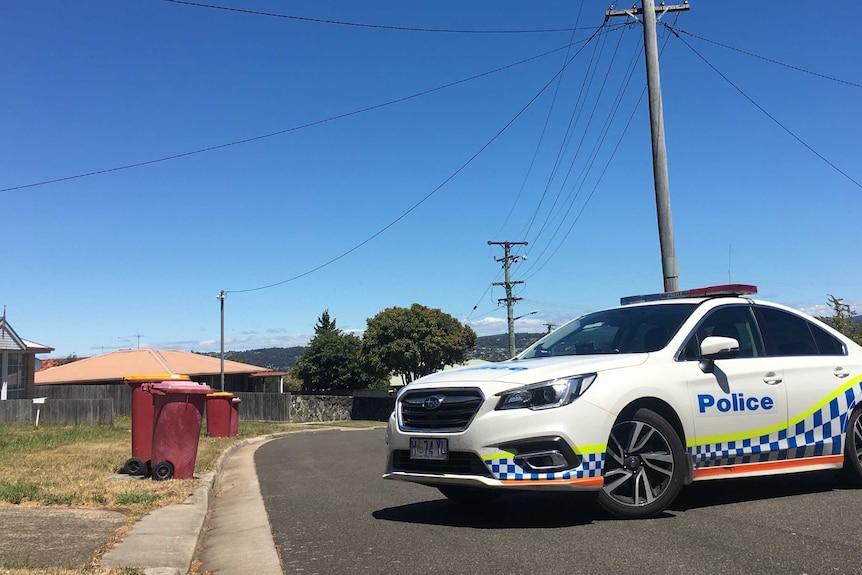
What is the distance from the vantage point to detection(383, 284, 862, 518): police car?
206 inches

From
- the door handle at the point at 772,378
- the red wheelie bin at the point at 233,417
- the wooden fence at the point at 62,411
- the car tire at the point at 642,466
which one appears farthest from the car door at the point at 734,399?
the wooden fence at the point at 62,411

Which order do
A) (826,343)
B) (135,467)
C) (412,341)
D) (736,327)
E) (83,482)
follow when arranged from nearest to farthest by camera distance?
(736,327) → (826,343) → (83,482) → (135,467) → (412,341)

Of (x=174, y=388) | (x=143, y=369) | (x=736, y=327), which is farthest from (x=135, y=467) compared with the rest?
(x=143, y=369)

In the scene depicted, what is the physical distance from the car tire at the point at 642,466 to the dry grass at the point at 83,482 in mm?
3236

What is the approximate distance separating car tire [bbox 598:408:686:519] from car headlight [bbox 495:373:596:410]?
0.43m

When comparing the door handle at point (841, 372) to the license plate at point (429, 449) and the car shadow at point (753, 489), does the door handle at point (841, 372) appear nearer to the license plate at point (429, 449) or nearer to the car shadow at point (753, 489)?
the car shadow at point (753, 489)

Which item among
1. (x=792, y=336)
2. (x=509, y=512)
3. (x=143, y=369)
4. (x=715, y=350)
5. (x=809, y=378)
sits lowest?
(x=509, y=512)

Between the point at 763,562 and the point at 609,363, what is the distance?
174cm

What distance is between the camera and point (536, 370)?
215 inches

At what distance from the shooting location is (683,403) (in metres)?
5.71

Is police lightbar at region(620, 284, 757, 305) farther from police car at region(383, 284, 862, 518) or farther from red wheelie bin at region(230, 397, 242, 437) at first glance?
Result: red wheelie bin at region(230, 397, 242, 437)

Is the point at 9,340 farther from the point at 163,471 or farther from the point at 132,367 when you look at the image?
the point at 163,471

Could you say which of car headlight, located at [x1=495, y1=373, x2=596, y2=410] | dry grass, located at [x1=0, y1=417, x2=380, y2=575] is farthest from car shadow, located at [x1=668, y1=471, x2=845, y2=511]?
dry grass, located at [x1=0, y1=417, x2=380, y2=575]

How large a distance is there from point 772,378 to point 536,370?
2232mm
